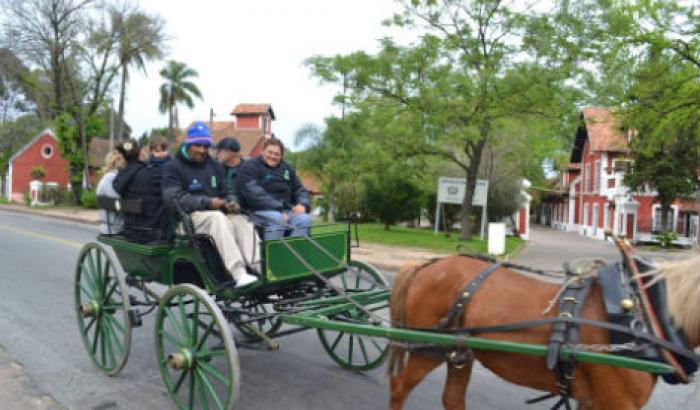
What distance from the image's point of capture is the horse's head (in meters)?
3.03

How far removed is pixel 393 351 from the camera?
395 cm

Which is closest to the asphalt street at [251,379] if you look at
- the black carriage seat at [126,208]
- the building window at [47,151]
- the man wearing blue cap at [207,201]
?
the man wearing blue cap at [207,201]

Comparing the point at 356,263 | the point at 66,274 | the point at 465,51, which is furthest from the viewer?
the point at 465,51

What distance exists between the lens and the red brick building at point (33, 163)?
1887 inches

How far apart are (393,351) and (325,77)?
52.1ft

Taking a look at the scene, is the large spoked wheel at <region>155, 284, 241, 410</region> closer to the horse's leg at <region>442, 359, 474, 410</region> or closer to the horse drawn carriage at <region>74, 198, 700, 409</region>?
the horse drawn carriage at <region>74, 198, 700, 409</region>

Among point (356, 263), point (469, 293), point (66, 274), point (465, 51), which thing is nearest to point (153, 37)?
point (465, 51)

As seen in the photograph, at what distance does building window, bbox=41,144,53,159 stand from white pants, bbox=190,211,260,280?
50.1 m

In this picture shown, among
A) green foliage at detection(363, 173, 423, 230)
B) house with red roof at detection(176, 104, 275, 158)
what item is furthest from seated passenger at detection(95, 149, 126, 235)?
house with red roof at detection(176, 104, 275, 158)

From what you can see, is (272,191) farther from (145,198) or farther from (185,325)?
(185,325)

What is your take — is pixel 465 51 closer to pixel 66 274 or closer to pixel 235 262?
pixel 66 274

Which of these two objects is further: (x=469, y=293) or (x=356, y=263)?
(x=356, y=263)

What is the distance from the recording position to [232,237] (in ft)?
16.2

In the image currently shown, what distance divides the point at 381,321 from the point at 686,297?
1.99m
